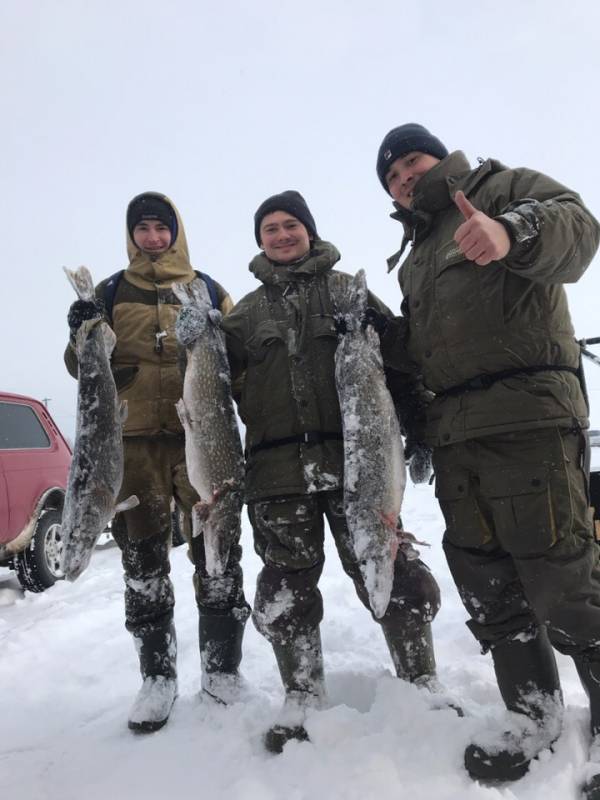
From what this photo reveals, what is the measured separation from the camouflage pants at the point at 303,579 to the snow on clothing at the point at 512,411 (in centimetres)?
30

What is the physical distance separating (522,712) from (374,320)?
187 cm

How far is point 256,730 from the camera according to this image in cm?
269

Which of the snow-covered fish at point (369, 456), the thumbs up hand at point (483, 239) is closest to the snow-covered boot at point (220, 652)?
the snow-covered fish at point (369, 456)

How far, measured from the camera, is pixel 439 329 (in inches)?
95.9

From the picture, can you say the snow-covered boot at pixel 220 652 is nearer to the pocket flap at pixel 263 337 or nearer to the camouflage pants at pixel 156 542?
the camouflage pants at pixel 156 542

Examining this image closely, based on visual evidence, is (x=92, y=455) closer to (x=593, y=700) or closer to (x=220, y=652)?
(x=220, y=652)

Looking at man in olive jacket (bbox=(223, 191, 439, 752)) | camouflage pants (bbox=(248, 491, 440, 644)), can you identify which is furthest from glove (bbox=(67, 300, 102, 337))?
camouflage pants (bbox=(248, 491, 440, 644))

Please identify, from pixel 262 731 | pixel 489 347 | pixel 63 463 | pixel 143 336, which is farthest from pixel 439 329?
pixel 63 463

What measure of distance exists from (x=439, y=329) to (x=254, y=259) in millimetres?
1213

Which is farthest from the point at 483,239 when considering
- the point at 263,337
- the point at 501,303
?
the point at 263,337

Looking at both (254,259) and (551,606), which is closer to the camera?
(551,606)

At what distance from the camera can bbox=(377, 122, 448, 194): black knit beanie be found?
2695 mm

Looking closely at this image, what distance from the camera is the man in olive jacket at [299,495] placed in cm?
268

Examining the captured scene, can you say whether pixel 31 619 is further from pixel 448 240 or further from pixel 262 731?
pixel 448 240
